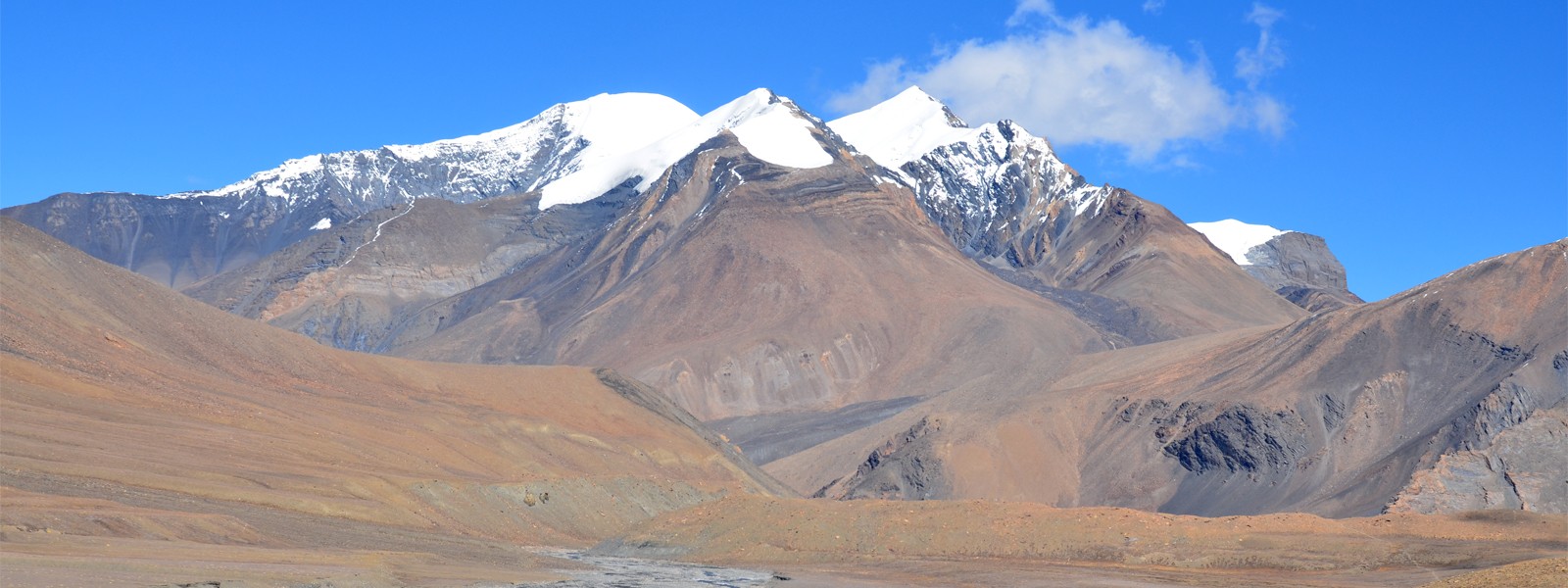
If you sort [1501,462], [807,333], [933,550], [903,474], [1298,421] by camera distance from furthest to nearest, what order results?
1. [807,333]
2. [903,474]
3. [1298,421]
4. [1501,462]
5. [933,550]

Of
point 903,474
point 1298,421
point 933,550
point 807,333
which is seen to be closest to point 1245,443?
point 1298,421

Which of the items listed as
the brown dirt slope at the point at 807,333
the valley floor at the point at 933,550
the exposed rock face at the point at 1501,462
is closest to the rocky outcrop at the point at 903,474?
the exposed rock face at the point at 1501,462

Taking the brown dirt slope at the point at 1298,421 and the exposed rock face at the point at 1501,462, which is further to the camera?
the brown dirt slope at the point at 1298,421

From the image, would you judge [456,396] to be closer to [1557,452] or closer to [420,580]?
[420,580]

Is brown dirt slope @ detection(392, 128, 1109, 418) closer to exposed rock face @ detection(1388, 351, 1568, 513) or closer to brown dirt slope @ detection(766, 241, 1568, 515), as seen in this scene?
brown dirt slope @ detection(766, 241, 1568, 515)

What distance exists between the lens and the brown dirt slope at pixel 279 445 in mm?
49531

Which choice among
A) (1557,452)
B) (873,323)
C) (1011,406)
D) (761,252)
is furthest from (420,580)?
(761,252)

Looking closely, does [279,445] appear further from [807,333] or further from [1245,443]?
[807,333]

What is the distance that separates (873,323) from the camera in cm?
18538

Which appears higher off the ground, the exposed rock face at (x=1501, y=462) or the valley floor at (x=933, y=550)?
the exposed rock face at (x=1501, y=462)

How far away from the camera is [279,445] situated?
70.6m

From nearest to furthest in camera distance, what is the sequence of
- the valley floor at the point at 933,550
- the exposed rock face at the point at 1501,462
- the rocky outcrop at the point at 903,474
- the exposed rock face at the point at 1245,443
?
the valley floor at the point at 933,550
the exposed rock face at the point at 1501,462
the exposed rock face at the point at 1245,443
the rocky outcrop at the point at 903,474

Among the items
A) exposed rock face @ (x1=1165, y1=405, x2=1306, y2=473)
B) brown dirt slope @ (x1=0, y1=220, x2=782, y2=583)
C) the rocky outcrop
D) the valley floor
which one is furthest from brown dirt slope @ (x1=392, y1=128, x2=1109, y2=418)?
the valley floor

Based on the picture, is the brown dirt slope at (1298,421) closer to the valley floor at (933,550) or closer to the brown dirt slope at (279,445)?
the brown dirt slope at (279,445)
